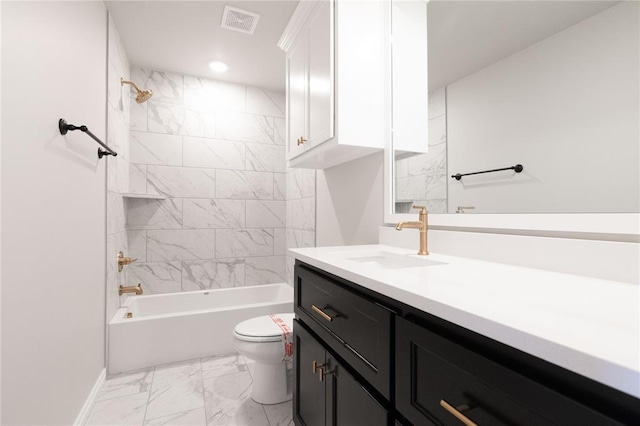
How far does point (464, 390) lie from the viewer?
55cm

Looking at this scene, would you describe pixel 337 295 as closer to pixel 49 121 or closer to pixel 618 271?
pixel 618 271

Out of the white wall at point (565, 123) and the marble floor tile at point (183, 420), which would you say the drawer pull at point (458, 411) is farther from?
the marble floor tile at point (183, 420)

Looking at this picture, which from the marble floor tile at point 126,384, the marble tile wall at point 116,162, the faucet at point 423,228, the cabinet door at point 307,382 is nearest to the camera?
the cabinet door at point 307,382

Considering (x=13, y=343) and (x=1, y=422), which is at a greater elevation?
(x=13, y=343)

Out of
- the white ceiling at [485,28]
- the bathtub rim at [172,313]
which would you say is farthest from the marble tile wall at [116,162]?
the white ceiling at [485,28]

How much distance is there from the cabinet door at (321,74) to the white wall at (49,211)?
1155mm

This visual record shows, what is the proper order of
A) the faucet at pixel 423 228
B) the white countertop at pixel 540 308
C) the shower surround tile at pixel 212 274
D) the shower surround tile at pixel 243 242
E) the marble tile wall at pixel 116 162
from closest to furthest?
the white countertop at pixel 540 308
the faucet at pixel 423 228
the marble tile wall at pixel 116 162
the shower surround tile at pixel 212 274
the shower surround tile at pixel 243 242

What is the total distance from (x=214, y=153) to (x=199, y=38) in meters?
1.07

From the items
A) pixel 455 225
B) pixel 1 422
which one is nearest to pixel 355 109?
pixel 455 225

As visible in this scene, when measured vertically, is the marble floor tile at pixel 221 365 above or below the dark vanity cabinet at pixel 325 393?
below

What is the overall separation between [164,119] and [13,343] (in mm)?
2390

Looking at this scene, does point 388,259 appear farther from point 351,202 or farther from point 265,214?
point 265,214

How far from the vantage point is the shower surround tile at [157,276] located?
9.29ft

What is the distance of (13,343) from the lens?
1018 mm
